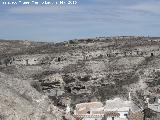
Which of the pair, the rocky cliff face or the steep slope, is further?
the rocky cliff face

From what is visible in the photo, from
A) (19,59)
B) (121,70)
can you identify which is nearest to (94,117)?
(121,70)

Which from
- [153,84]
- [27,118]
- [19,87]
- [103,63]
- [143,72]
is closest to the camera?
[27,118]

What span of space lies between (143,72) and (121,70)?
6.04 metres

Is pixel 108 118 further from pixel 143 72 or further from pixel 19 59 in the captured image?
pixel 19 59

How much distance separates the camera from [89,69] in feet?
273

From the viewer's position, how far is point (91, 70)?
8244 centimetres

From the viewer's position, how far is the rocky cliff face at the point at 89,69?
64000mm

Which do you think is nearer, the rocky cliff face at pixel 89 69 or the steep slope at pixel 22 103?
the steep slope at pixel 22 103

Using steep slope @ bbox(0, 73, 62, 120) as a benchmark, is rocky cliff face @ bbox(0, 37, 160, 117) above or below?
below

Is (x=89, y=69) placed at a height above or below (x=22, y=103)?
below

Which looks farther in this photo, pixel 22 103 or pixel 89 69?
pixel 89 69

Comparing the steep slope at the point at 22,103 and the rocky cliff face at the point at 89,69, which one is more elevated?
the steep slope at the point at 22,103

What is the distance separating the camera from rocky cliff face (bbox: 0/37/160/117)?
64.0 meters

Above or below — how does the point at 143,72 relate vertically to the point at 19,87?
below
